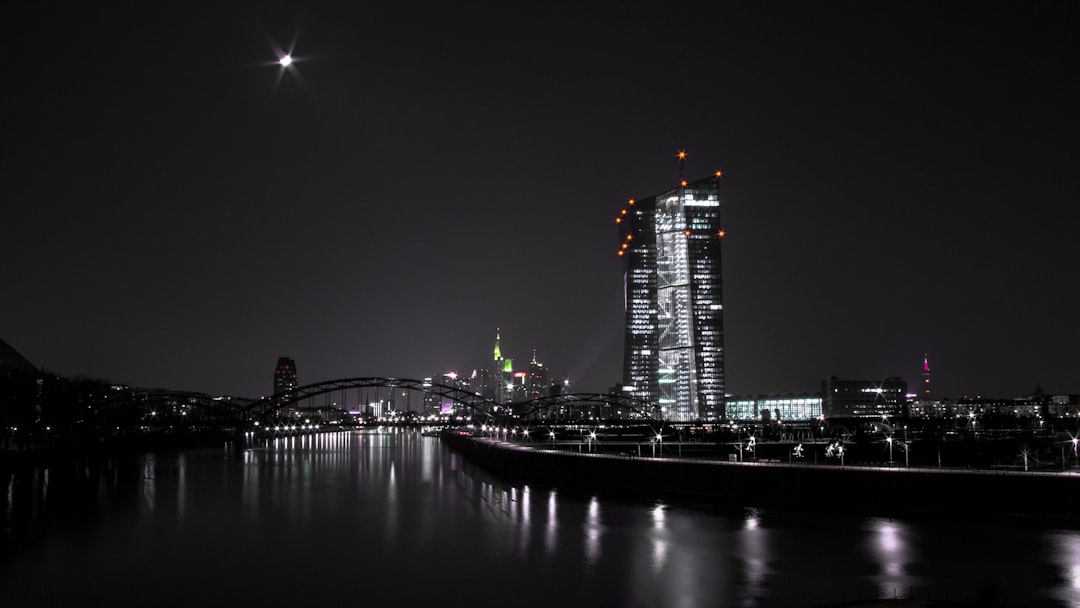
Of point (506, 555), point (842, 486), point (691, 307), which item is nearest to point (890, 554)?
point (842, 486)

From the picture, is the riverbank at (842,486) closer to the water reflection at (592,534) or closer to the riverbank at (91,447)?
the water reflection at (592,534)

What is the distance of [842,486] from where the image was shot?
3603cm

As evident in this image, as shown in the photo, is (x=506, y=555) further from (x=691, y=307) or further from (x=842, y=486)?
(x=691, y=307)

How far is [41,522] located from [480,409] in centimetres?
15646

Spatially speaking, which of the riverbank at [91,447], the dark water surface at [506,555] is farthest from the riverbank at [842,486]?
the riverbank at [91,447]

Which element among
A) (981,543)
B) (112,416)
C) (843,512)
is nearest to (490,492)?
(843,512)

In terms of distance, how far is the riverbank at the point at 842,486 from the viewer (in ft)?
98.9

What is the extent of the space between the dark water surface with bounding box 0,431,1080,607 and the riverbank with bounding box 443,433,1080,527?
1082mm

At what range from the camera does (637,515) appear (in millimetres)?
38250

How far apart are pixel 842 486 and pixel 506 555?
15419mm

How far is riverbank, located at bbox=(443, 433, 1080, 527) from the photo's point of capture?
1187 inches

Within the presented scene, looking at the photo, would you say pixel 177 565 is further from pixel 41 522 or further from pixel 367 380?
pixel 367 380

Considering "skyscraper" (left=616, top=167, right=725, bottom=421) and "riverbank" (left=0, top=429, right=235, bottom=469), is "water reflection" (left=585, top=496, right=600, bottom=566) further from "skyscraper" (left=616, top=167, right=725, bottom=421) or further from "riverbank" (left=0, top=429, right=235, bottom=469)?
"skyscraper" (left=616, top=167, right=725, bottom=421)

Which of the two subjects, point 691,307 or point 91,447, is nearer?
point 91,447
